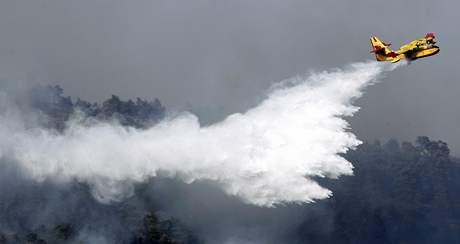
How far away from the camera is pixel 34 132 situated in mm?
80375

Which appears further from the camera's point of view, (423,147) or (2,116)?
(423,147)

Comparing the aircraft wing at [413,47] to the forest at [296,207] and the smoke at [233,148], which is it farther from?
the forest at [296,207]

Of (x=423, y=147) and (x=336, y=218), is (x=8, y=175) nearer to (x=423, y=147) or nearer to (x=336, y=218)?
(x=336, y=218)

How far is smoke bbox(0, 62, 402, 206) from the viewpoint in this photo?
7350 cm

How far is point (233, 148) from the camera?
75438 millimetres

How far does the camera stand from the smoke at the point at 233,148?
73.5 meters

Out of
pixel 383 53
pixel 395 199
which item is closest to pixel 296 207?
pixel 395 199

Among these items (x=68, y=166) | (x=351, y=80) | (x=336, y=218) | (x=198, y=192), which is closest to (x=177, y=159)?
(x=68, y=166)

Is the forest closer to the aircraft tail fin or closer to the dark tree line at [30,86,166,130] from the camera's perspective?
the dark tree line at [30,86,166,130]

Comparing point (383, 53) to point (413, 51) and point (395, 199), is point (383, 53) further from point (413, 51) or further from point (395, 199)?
point (395, 199)

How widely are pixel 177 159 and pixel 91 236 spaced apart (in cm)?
1295

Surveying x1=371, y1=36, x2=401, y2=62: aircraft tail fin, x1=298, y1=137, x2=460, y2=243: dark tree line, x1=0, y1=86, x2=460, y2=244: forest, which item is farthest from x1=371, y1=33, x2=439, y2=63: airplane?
x1=298, y1=137, x2=460, y2=243: dark tree line

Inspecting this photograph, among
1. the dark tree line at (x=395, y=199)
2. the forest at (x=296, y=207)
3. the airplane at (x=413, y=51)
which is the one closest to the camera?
the airplane at (x=413, y=51)

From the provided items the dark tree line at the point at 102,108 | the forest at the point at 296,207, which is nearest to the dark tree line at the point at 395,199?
the forest at the point at 296,207
